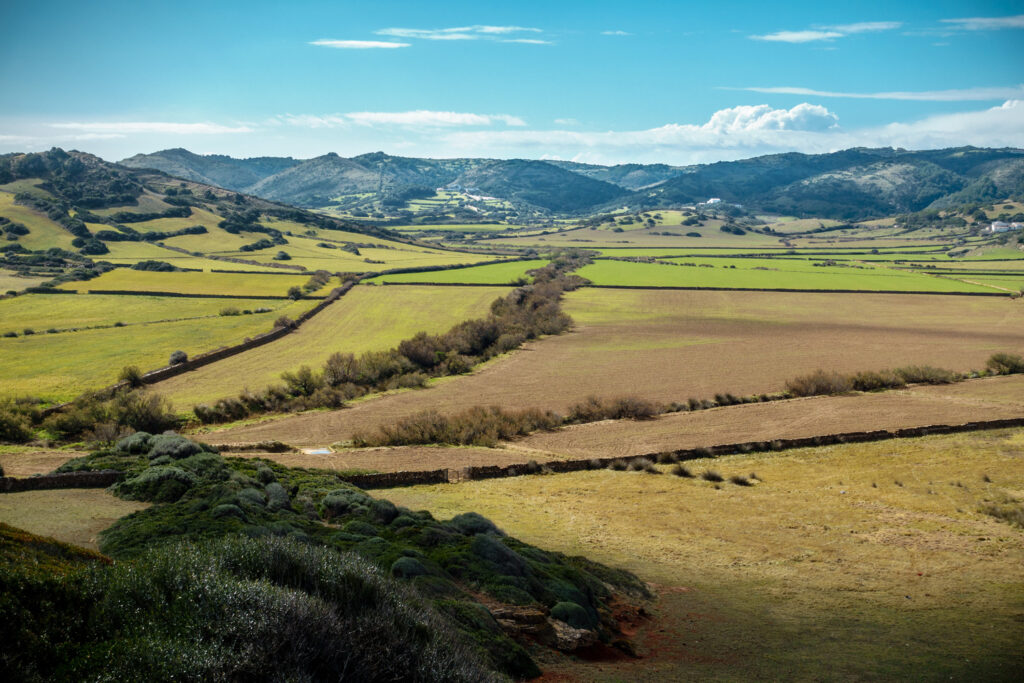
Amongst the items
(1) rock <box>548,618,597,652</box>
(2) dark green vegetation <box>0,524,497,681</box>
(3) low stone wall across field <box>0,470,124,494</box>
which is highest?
(2) dark green vegetation <box>0,524,497,681</box>

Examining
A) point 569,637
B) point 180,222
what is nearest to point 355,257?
point 180,222

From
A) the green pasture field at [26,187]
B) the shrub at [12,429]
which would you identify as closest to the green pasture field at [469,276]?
the shrub at [12,429]

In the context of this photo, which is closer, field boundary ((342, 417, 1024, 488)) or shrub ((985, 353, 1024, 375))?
field boundary ((342, 417, 1024, 488))

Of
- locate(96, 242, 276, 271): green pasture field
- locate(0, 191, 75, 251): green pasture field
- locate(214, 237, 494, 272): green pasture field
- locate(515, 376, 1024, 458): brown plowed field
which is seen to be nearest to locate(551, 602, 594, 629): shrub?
locate(515, 376, 1024, 458): brown plowed field

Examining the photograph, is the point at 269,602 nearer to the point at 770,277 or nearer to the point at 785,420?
the point at 785,420

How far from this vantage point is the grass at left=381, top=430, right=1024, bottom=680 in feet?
45.3

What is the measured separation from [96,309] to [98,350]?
1746 centimetres

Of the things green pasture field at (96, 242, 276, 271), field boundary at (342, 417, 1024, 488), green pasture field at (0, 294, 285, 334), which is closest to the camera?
field boundary at (342, 417, 1024, 488)

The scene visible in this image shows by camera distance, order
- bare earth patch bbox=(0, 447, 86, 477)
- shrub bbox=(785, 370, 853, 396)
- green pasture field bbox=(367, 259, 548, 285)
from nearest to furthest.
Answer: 1. bare earth patch bbox=(0, 447, 86, 477)
2. shrub bbox=(785, 370, 853, 396)
3. green pasture field bbox=(367, 259, 548, 285)

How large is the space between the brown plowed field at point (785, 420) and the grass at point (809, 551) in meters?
2.83

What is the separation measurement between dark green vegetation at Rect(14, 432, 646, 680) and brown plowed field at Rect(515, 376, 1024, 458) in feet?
54.4

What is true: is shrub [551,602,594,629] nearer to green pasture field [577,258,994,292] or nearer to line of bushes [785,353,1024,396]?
line of bushes [785,353,1024,396]

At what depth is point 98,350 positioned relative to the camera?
4647 centimetres

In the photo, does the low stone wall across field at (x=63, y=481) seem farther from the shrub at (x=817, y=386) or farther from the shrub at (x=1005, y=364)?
the shrub at (x=1005, y=364)
